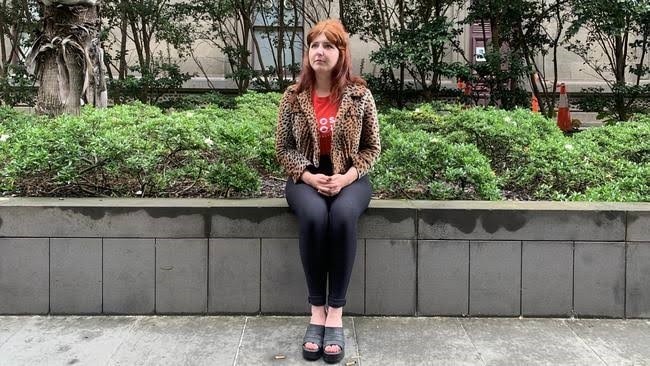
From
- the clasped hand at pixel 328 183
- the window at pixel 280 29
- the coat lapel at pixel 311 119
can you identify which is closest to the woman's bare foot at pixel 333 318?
the clasped hand at pixel 328 183

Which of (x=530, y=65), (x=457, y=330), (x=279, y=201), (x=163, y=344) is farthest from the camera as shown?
(x=530, y=65)

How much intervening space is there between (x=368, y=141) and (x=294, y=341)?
1.36 metres

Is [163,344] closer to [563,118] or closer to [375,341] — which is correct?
[375,341]

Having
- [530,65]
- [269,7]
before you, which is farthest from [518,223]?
[269,7]

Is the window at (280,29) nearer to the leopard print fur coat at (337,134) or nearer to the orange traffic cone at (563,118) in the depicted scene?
the orange traffic cone at (563,118)

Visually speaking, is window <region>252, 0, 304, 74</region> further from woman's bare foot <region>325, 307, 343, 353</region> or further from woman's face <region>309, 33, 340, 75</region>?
woman's bare foot <region>325, 307, 343, 353</region>

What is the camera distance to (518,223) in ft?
14.0

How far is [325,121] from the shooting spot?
4.02 meters

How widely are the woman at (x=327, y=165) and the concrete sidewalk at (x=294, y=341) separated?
30 cm

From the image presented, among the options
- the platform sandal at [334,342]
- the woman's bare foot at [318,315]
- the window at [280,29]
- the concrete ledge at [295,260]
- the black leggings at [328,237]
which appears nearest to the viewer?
the platform sandal at [334,342]

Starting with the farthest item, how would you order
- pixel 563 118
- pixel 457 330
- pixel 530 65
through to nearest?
pixel 563 118 → pixel 530 65 → pixel 457 330

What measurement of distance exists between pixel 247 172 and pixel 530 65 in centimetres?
751

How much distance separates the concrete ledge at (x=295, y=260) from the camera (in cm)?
428

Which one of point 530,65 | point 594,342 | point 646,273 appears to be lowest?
point 594,342
